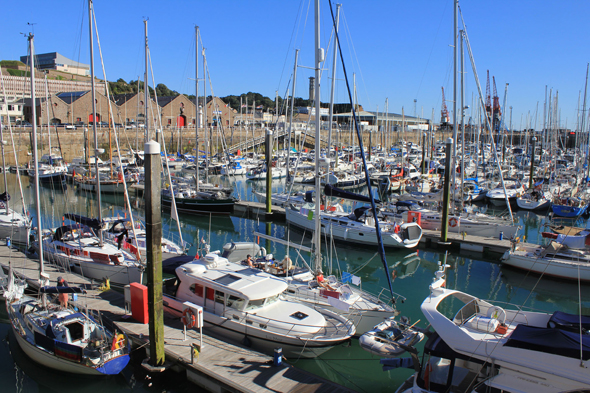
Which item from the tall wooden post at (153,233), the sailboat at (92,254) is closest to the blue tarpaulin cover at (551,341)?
the tall wooden post at (153,233)

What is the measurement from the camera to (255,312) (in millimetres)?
12555

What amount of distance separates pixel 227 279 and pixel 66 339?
4.55m

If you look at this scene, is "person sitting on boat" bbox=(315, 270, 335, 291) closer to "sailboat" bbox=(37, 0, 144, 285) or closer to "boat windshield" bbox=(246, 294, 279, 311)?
"boat windshield" bbox=(246, 294, 279, 311)

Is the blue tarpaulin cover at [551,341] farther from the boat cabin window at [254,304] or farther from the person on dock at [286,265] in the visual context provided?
the person on dock at [286,265]

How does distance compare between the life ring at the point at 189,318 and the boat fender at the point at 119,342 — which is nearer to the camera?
the boat fender at the point at 119,342

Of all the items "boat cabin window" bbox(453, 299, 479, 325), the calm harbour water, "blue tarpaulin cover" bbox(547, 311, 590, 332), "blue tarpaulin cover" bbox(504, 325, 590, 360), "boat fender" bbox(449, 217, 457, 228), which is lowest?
the calm harbour water

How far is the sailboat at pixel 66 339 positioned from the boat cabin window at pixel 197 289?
256 cm

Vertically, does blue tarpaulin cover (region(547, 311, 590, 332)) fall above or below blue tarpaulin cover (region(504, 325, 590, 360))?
below

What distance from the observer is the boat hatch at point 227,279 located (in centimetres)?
1306

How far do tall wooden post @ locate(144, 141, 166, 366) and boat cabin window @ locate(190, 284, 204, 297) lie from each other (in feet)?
8.40

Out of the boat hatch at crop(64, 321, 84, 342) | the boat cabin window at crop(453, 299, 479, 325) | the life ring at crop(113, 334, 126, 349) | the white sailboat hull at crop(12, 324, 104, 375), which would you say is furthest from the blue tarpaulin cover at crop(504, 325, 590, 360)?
the boat hatch at crop(64, 321, 84, 342)

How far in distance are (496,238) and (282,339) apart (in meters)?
18.4

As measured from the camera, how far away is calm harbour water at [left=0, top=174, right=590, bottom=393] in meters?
11.7

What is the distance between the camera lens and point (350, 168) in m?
52.6
